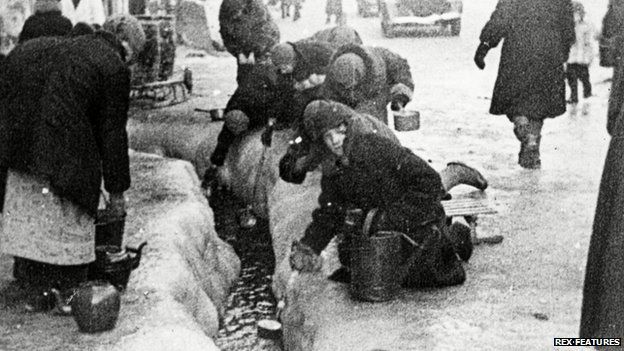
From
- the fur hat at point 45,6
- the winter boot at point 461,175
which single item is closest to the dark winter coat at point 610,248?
the winter boot at point 461,175

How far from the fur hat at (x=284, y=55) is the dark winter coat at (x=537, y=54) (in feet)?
6.32

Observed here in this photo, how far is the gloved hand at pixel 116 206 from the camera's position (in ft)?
16.9

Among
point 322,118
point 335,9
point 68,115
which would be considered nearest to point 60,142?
point 68,115

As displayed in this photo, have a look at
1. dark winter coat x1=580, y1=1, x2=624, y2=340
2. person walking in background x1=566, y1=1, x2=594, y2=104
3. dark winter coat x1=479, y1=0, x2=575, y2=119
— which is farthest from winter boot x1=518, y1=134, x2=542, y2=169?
dark winter coat x1=580, y1=1, x2=624, y2=340

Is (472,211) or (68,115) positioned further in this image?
(472,211)

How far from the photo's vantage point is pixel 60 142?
16.1 ft

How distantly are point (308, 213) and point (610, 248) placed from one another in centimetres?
438

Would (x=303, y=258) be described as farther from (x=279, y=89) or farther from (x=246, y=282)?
(x=279, y=89)

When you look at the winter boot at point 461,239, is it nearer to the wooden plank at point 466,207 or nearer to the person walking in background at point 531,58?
the wooden plank at point 466,207

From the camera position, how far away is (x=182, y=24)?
A: 21156mm

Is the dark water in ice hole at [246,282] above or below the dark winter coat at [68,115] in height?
below

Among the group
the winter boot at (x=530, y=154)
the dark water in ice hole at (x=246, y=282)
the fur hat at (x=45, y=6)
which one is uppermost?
the fur hat at (x=45, y=6)

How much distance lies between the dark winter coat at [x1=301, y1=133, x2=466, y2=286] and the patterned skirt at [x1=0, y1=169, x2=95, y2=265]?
1281 mm

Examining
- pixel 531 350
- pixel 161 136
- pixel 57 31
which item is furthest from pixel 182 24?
pixel 531 350
